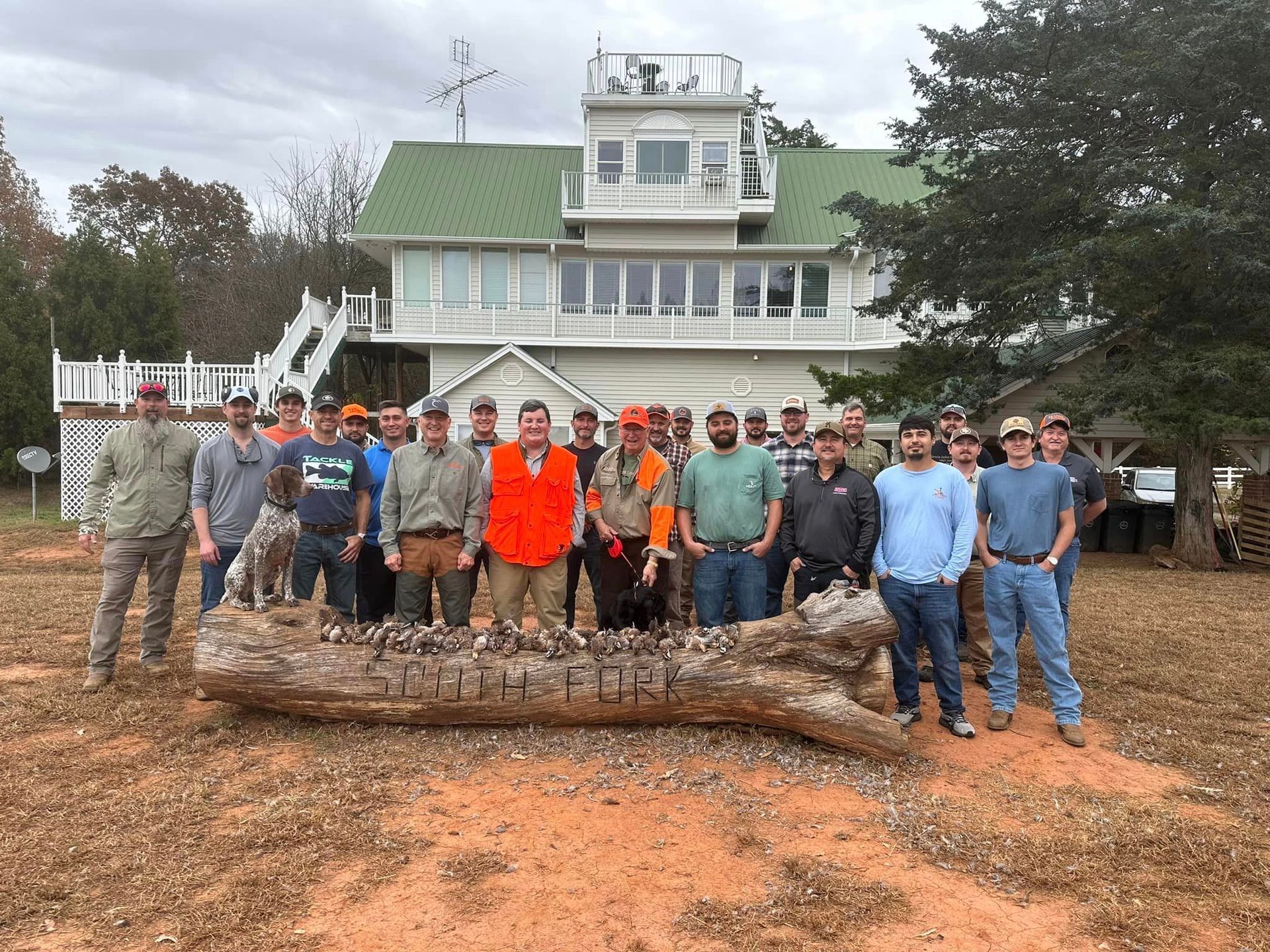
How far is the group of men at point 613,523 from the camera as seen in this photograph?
16.1 ft

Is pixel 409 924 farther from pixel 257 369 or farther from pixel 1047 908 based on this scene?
pixel 257 369

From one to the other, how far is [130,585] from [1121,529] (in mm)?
16450

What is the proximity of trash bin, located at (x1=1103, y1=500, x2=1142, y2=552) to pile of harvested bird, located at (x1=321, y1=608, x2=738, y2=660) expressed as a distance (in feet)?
44.8

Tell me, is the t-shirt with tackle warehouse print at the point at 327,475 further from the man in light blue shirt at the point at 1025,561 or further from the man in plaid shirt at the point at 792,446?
the man in light blue shirt at the point at 1025,561

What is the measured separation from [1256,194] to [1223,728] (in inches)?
403

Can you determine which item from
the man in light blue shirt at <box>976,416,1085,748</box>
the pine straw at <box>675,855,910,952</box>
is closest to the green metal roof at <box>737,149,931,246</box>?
the man in light blue shirt at <box>976,416,1085,748</box>

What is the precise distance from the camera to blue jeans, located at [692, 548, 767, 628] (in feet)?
17.2

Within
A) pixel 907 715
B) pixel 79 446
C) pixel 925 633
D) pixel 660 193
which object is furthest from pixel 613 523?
pixel 79 446

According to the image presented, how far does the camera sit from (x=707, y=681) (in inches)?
182

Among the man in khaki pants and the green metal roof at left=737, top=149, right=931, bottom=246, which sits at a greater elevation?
the green metal roof at left=737, top=149, right=931, bottom=246

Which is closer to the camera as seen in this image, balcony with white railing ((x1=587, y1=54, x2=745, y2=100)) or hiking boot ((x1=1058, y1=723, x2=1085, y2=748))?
hiking boot ((x1=1058, y1=723, x2=1085, y2=748))

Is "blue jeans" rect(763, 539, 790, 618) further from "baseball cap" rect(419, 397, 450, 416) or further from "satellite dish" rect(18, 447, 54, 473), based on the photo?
"satellite dish" rect(18, 447, 54, 473)

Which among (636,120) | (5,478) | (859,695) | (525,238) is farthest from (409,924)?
(5,478)

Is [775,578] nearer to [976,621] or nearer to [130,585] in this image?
[976,621]
